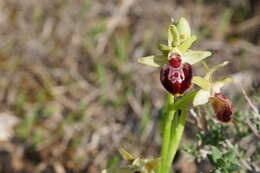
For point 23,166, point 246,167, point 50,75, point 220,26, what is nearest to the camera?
point 246,167

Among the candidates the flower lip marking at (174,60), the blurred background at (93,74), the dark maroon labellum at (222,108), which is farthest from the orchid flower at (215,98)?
the blurred background at (93,74)

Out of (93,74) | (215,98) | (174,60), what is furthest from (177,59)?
(93,74)

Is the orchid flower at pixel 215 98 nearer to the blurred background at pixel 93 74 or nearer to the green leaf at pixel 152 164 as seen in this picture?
the green leaf at pixel 152 164

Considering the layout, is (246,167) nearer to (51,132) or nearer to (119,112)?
(119,112)

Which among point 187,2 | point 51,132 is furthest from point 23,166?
point 187,2

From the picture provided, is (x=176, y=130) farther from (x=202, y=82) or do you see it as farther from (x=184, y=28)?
(x=184, y=28)
